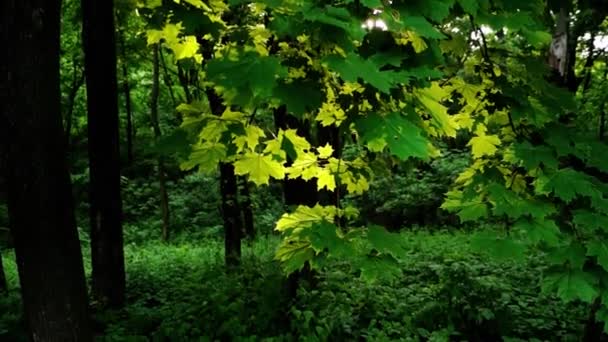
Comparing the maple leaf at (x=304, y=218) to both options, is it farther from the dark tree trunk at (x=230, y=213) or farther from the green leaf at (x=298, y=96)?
the dark tree trunk at (x=230, y=213)

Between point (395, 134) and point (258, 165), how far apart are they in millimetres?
1173

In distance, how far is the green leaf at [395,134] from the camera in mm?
1905

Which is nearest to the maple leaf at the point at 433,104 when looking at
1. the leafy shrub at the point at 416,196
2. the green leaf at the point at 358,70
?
the green leaf at the point at 358,70

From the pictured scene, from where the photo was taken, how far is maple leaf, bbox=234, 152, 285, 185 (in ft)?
9.62

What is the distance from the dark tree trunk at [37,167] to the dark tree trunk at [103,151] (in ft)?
11.6

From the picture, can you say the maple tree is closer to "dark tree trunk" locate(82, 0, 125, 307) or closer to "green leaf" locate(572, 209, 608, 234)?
"green leaf" locate(572, 209, 608, 234)

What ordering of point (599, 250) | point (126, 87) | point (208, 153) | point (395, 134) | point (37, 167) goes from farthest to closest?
Result: point (126, 87) < point (37, 167) < point (208, 153) < point (599, 250) < point (395, 134)

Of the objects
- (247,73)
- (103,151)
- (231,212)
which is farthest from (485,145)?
(231,212)

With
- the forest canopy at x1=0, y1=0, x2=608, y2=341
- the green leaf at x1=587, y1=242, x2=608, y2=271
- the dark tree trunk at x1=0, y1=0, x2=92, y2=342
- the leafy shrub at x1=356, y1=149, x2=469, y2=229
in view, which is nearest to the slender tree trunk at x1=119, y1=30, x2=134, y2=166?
the forest canopy at x1=0, y1=0, x2=608, y2=341

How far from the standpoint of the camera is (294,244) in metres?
2.85

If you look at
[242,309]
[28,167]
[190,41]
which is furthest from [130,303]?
[190,41]

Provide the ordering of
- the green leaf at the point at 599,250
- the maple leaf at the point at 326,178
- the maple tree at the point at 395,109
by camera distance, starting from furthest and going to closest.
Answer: the maple leaf at the point at 326,178 < the green leaf at the point at 599,250 < the maple tree at the point at 395,109

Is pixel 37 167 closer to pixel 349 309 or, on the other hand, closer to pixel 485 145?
pixel 485 145

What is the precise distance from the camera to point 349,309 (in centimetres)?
647
